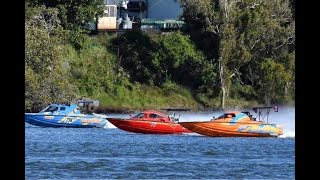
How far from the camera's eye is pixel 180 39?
5341 centimetres

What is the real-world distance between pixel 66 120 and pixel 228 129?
30.6 ft

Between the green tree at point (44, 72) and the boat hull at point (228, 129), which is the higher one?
the green tree at point (44, 72)

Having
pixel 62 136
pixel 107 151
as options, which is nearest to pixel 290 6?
pixel 62 136

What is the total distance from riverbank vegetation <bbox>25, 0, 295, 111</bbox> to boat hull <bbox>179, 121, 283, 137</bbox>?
12.7m

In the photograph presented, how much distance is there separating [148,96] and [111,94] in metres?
1.95

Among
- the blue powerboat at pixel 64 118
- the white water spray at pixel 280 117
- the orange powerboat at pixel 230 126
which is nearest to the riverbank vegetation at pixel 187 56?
the white water spray at pixel 280 117

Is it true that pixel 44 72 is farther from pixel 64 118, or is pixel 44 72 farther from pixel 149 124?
pixel 149 124

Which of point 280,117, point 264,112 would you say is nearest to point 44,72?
point 264,112

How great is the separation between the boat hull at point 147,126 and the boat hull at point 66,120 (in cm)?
438

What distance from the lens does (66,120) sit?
42.4 m

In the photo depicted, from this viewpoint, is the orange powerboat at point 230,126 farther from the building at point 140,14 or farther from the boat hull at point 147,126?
the building at point 140,14

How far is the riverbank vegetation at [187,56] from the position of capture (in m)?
50.8

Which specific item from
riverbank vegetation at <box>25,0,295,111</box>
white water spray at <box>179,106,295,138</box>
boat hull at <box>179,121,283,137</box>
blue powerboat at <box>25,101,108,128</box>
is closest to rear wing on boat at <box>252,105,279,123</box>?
white water spray at <box>179,106,295,138</box>

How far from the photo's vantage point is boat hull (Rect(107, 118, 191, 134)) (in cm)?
3797
